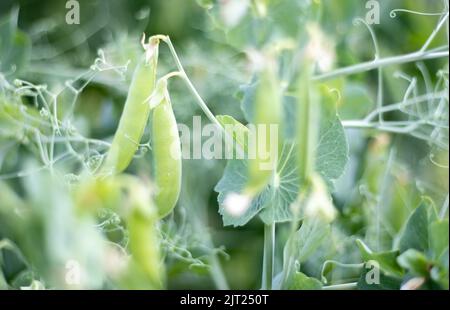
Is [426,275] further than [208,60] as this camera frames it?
No

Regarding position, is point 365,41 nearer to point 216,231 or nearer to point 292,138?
point 216,231

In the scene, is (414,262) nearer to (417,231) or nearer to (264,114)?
(417,231)

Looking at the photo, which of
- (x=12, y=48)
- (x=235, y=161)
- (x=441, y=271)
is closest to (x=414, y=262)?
(x=441, y=271)

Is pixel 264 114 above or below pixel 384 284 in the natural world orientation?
above

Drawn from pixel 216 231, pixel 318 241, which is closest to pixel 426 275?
pixel 318 241

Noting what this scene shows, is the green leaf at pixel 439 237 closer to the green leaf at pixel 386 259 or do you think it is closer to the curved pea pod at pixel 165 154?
the green leaf at pixel 386 259

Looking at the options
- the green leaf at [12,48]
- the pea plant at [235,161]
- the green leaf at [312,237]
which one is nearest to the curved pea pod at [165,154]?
the pea plant at [235,161]
